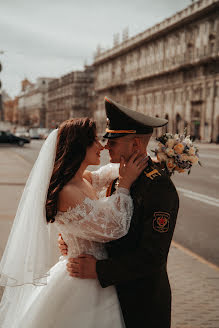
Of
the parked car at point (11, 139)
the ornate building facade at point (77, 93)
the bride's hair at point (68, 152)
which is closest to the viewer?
the bride's hair at point (68, 152)

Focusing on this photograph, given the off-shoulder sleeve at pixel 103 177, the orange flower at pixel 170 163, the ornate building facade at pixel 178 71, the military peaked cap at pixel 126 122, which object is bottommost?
the off-shoulder sleeve at pixel 103 177

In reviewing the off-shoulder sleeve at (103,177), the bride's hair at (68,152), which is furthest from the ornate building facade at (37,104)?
the bride's hair at (68,152)

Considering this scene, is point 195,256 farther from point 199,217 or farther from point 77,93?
point 77,93

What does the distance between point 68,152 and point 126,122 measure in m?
0.37

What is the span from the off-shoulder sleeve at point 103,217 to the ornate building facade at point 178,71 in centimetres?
4200

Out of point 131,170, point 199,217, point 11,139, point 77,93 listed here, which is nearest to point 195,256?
point 199,217

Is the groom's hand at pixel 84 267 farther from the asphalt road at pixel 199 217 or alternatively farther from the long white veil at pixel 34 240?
the asphalt road at pixel 199 217

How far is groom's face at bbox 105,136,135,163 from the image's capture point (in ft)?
7.57

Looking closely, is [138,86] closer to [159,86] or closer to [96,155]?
[159,86]

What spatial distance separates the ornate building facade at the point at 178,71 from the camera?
1946 inches

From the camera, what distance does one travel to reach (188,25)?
55.7 metres

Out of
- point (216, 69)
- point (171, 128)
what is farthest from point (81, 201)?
point (171, 128)

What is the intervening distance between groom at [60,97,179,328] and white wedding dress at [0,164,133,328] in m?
0.06

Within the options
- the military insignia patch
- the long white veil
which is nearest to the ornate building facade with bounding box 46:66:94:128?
the long white veil
